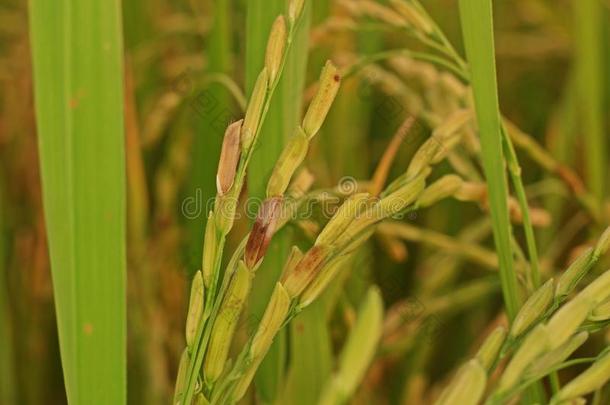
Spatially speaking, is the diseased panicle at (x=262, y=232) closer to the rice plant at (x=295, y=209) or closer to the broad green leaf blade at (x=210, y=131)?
the rice plant at (x=295, y=209)

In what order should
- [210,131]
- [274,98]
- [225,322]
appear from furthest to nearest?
1. [210,131]
2. [274,98]
3. [225,322]

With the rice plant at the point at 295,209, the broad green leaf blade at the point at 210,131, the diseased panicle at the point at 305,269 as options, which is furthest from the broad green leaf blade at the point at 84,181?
the broad green leaf blade at the point at 210,131

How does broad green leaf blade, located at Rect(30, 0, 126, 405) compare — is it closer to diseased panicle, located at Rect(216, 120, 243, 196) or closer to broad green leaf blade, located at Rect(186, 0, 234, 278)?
diseased panicle, located at Rect(216, 120, 243, 196)

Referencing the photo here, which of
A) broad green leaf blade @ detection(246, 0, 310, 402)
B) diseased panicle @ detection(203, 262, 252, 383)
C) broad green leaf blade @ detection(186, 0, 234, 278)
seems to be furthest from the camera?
broad green leaf blade @ detection(186, 0, 234, 278)

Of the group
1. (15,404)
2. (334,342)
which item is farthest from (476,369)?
(15,404)

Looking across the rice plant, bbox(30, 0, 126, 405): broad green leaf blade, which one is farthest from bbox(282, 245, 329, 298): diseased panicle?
bbox(30, 0, 126, 405): broad green leaf blade

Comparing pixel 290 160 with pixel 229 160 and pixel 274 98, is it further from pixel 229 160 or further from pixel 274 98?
pixel 274 98

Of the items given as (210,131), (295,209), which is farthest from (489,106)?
(210,131)
